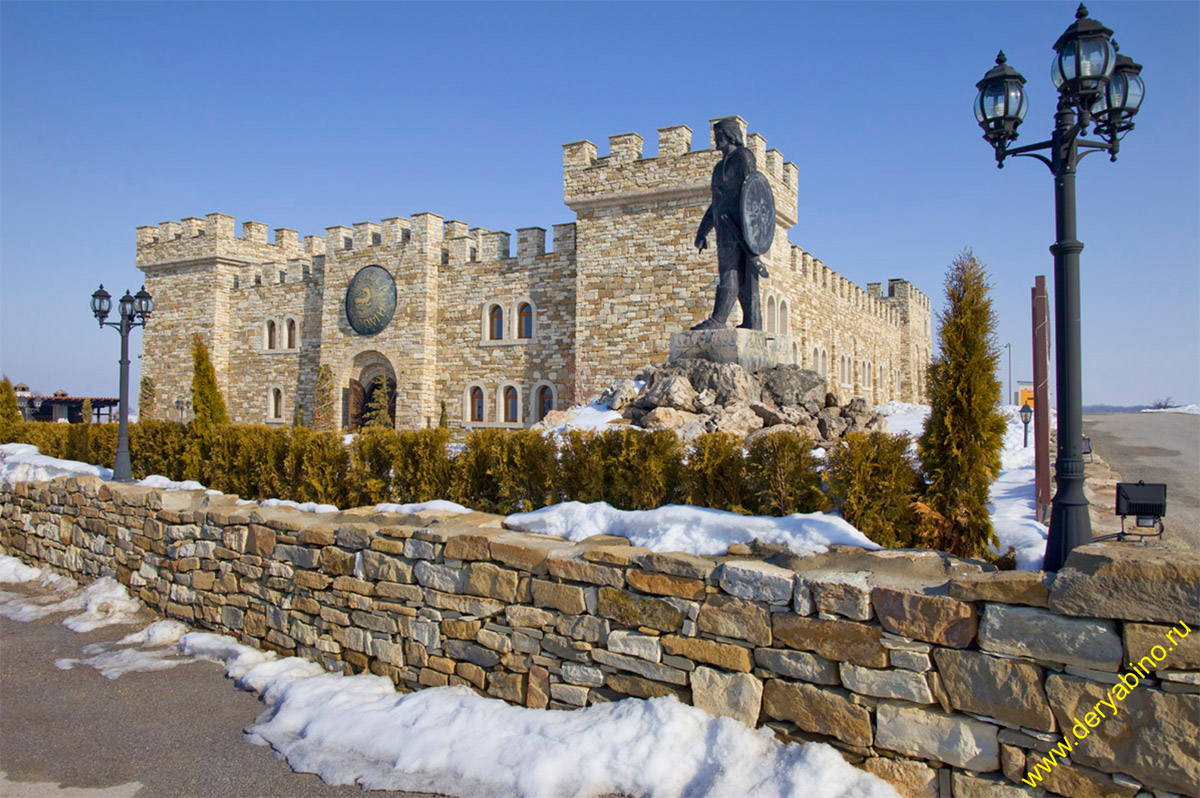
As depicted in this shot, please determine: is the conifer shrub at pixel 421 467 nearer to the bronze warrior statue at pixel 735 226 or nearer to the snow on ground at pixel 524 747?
the snow on ground at pixel 524 747

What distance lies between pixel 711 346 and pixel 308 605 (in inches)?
266

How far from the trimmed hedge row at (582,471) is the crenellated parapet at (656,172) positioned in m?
12.4

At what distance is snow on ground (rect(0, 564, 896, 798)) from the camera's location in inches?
133

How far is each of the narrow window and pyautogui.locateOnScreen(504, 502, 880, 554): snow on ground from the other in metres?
16.6

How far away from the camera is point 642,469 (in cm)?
533

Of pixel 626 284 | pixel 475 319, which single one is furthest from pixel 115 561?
pixel 475 319

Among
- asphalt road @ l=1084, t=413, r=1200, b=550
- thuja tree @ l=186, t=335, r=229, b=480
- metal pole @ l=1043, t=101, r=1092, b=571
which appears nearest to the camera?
metal pole @ l=1043, t=101, r=1092, b=571

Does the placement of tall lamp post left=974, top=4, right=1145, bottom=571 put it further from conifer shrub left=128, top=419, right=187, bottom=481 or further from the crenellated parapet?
the crenellated parapet

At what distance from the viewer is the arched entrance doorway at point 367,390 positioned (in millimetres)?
22984

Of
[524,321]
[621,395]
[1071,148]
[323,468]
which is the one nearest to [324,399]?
[524,321]

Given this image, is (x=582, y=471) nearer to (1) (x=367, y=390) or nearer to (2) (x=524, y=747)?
(2) (x=524, y=747)

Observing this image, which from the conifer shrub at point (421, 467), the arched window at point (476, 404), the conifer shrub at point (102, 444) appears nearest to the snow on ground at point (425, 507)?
the conifer shrub at point (421, 467)

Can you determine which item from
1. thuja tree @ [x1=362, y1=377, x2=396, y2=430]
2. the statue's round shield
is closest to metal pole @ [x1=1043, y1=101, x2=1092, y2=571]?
the statue's round shield

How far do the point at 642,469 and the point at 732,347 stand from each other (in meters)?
5.52
